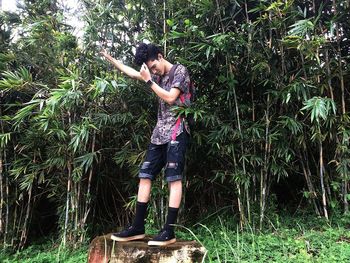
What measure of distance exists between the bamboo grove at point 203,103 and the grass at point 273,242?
15 centimetres

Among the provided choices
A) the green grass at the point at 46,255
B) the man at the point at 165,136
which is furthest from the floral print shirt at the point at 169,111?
the green grass at the point at 46,255

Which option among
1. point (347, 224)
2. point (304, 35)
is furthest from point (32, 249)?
point (304, 35)

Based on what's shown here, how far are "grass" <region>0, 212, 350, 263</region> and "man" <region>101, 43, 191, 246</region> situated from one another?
0.30m

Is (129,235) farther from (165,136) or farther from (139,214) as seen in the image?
(165,136)

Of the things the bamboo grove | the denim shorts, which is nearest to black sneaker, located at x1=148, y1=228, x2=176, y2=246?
the denim shorts

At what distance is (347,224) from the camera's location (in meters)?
3.16

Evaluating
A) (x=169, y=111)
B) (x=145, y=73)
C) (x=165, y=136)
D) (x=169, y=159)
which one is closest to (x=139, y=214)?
(x=169, y=159)

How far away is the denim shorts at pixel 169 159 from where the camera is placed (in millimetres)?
2590

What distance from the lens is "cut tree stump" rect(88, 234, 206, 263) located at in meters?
2.47

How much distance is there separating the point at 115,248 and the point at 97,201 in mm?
1710

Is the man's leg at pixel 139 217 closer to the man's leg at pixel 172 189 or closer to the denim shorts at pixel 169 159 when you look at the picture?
the denim shorts at pixel 169 159

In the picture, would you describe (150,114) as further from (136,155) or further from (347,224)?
(347,224)

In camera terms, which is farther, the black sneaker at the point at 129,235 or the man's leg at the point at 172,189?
the black sneaker at the point at 129,235

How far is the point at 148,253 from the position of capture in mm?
2502
